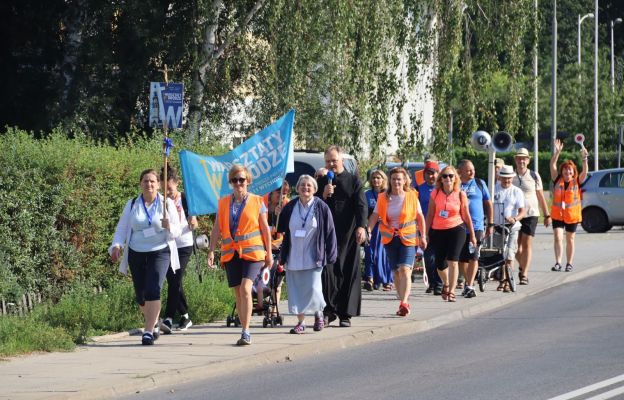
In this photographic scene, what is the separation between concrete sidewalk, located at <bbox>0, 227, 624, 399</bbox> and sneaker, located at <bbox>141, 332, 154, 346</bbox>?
9cm

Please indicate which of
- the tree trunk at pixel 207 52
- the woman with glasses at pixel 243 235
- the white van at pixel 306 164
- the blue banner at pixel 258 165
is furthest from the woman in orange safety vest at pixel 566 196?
the woman with glasses at pixel 243 235

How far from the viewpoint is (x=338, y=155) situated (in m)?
14.4

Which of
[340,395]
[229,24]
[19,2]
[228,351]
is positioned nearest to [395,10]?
[229,24]

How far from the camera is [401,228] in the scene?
50.9 feet

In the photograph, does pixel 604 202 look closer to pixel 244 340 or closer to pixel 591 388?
pixel 244 340

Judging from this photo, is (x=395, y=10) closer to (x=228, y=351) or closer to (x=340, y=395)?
(x=228, y=351)

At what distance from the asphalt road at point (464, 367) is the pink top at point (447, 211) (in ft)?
5.15

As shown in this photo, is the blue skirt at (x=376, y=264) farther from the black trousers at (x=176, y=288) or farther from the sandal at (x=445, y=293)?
the black trousers at (x=176, y=288)

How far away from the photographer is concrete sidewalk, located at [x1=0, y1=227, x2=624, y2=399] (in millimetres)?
10547

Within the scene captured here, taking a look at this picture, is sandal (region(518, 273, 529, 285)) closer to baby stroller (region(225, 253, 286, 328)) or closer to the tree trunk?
the tree trunk

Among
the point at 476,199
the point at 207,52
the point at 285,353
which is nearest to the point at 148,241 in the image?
the point at 285,353

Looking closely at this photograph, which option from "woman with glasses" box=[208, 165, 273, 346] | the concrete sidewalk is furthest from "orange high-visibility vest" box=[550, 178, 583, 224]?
"woman with glasses" box=[208, 165, 273, 346]

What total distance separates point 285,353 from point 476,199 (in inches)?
242

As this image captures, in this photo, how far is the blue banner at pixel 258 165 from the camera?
1568cm
